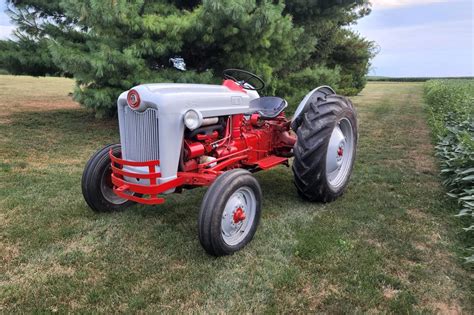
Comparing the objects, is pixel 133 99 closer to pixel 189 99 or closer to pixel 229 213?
pixel 189 99

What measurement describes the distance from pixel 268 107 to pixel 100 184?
6.61ft

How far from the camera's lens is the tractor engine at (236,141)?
11.0 ft

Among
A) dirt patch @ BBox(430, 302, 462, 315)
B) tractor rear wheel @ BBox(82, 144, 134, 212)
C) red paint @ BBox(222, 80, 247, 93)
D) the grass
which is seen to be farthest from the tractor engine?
dirt patch @ BBox(430, 302, 462, 315)

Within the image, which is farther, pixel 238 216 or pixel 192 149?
pixel 192 149

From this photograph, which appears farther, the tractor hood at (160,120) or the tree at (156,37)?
the tree at (156,37)

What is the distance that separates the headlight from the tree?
13.4ft

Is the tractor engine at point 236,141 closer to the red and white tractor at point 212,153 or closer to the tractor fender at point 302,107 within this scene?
the red and white tractor at point 212,153

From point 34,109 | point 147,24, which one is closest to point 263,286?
point 147,24

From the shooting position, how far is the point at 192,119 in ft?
10.3

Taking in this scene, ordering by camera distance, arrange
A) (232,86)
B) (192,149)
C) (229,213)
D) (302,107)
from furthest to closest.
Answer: (302,107)
(232,86)
(192,149)
(229,213)

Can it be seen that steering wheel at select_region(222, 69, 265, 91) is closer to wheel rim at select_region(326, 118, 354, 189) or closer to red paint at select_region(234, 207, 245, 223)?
wheel rim at select_region(326, 118, 354, 189)

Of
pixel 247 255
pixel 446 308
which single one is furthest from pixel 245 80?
pixel 446 308

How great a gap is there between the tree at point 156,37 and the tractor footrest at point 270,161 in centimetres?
337

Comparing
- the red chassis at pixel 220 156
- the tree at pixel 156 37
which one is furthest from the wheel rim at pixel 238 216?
the tree at pixel 156 37
